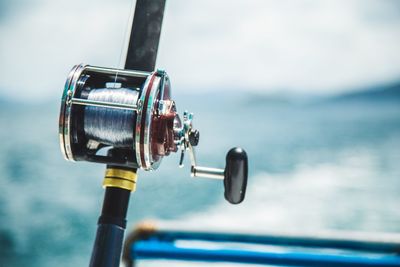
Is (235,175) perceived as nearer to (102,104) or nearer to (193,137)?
(193,137)

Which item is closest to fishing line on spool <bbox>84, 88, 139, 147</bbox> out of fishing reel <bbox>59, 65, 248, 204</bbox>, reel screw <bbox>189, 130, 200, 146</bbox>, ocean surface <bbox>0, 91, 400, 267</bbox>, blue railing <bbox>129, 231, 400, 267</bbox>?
fishing reel <bbox>59, 65, 248, 204</bbox>

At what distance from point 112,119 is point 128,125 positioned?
0.14 feet

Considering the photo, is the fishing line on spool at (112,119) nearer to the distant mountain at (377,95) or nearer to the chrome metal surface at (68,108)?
the chrome metal surface at (68,108)

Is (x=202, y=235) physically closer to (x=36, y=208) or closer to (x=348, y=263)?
(x=348, y=263)

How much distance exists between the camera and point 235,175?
129 centimetres

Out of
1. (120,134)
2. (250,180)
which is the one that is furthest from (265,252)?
(250,180)

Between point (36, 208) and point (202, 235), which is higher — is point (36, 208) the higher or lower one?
the higher one

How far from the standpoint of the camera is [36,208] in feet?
23.4

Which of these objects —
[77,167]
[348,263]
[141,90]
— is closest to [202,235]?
[348,263]

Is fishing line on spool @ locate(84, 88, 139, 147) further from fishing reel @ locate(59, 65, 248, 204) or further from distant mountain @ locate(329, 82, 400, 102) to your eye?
distant mountain @ locate(329, 82, 400, 102)

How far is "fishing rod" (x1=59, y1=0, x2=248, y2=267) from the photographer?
4.23 feet

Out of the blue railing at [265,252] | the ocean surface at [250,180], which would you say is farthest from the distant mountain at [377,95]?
the blue railing at [265,252]

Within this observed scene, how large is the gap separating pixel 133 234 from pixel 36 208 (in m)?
5.79

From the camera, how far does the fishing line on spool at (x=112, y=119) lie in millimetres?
1293
